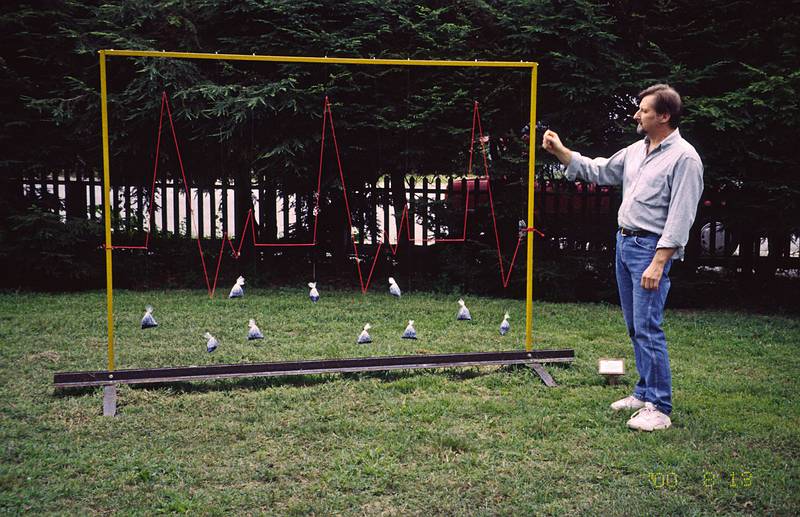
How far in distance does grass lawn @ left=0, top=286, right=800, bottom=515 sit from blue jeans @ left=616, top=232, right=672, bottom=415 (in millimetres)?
269

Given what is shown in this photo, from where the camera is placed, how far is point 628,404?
4.64m

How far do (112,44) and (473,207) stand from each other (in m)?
4.81

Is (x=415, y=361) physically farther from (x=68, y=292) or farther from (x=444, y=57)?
(x=68, y=292)

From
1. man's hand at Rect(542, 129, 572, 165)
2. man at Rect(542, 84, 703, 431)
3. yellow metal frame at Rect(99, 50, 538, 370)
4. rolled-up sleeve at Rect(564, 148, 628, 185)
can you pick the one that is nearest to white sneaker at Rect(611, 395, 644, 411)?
man at Rect(542, 84, 703, 431)

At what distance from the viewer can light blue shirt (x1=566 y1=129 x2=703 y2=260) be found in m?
3.98

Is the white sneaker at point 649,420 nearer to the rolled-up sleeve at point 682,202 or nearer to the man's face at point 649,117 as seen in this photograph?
the rolled-up sleeve at point 682,202

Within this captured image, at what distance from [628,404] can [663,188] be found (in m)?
1.43

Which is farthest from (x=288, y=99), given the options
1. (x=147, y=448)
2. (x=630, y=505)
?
(x=630, y=505)

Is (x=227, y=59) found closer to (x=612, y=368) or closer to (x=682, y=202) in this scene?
(x=682, y=202)

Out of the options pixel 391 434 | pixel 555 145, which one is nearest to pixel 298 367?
pixel 391 434

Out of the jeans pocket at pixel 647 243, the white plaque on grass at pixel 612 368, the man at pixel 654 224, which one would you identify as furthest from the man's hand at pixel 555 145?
the white plaque on grass at pixel 612 368

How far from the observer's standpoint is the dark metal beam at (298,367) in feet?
16.2

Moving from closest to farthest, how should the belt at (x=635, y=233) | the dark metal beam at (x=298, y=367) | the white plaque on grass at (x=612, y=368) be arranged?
the belt at (x=635, y=233) → the dark metal beam at (x=298, y=367) → the white plaque on grass at (x=612, y=368)

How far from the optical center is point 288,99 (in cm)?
842
